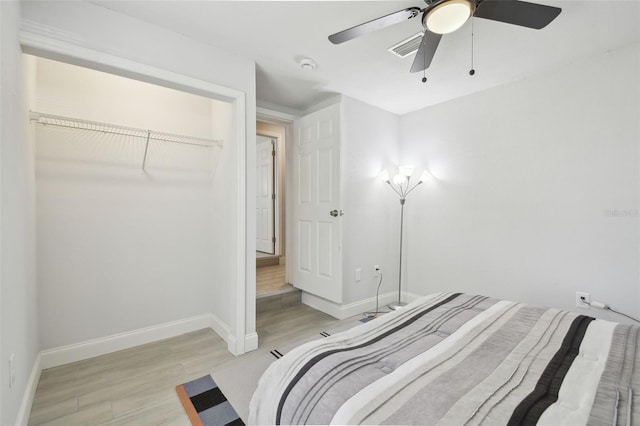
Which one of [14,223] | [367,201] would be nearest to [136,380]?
[14,223]

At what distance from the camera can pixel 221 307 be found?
2.63 meters

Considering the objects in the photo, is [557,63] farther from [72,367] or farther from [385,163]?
[72,367]

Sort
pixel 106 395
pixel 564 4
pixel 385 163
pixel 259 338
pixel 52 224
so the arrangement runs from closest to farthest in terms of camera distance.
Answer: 1. pixel 564 4
2. pixel 106 395
3. pixel 52 224
4. pixel 259 338
5. pixel 385 163

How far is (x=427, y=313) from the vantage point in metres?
1.49

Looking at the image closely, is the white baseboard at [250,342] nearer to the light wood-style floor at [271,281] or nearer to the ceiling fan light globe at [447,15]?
the light wood-style floor at [271,281]

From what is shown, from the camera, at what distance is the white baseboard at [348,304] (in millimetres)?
3061

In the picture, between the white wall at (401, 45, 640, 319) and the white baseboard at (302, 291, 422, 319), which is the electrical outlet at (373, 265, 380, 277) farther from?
the white wall at (401, 45, 640, 319)

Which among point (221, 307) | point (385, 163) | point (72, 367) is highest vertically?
point (385, 163)

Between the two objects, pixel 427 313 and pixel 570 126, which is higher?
pixel 570 126

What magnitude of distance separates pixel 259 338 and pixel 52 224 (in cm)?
192

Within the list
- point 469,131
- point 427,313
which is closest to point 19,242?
point 427,313

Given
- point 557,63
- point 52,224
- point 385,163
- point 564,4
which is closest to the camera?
point 564,4

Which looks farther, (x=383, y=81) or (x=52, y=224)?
(x=383, y=81)

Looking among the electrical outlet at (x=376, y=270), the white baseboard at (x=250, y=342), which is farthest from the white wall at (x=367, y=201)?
the white baseboard at (x=250, y=342)
